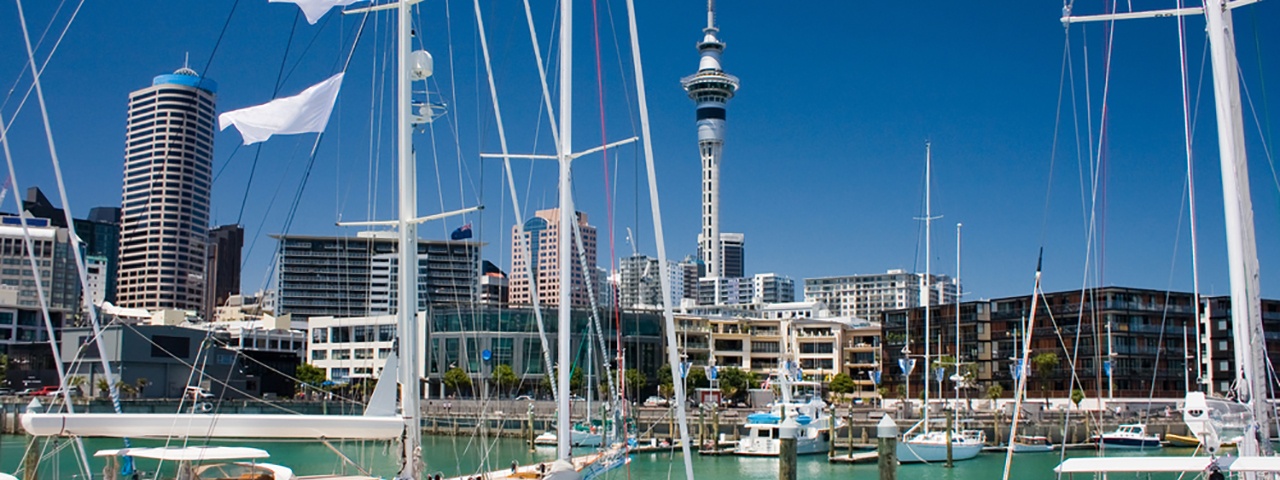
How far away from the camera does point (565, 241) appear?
24.6 meters

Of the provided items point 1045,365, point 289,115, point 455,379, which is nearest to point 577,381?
point 455,379

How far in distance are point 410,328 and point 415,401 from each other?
1.69 meters

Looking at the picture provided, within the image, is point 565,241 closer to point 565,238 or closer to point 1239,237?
point 565,238

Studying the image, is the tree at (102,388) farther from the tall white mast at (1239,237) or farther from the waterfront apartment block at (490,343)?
the tall white mast at (1239,237)

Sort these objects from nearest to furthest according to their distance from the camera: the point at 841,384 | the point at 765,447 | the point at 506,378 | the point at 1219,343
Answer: the point at 765,447, the point at 1219,343, the point at 506,378, the point at 841,384

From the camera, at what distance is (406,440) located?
24.4m

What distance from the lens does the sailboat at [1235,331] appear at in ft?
70.4

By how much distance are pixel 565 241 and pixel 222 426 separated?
7.65 m

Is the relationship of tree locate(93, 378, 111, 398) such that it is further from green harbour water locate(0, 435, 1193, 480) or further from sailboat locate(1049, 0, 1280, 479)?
sailboat locate(1049, 0, 1280, 479)

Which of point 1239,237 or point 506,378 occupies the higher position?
point 1239,237

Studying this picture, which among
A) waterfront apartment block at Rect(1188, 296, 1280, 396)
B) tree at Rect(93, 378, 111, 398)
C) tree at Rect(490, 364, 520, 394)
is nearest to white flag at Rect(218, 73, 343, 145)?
tree at Rect(93, 378, 111, 398)

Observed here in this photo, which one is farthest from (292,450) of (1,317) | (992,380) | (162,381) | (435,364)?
(1,317)

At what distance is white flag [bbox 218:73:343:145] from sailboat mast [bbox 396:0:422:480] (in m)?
1.53

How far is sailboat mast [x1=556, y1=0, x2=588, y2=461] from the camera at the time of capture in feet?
80.2
